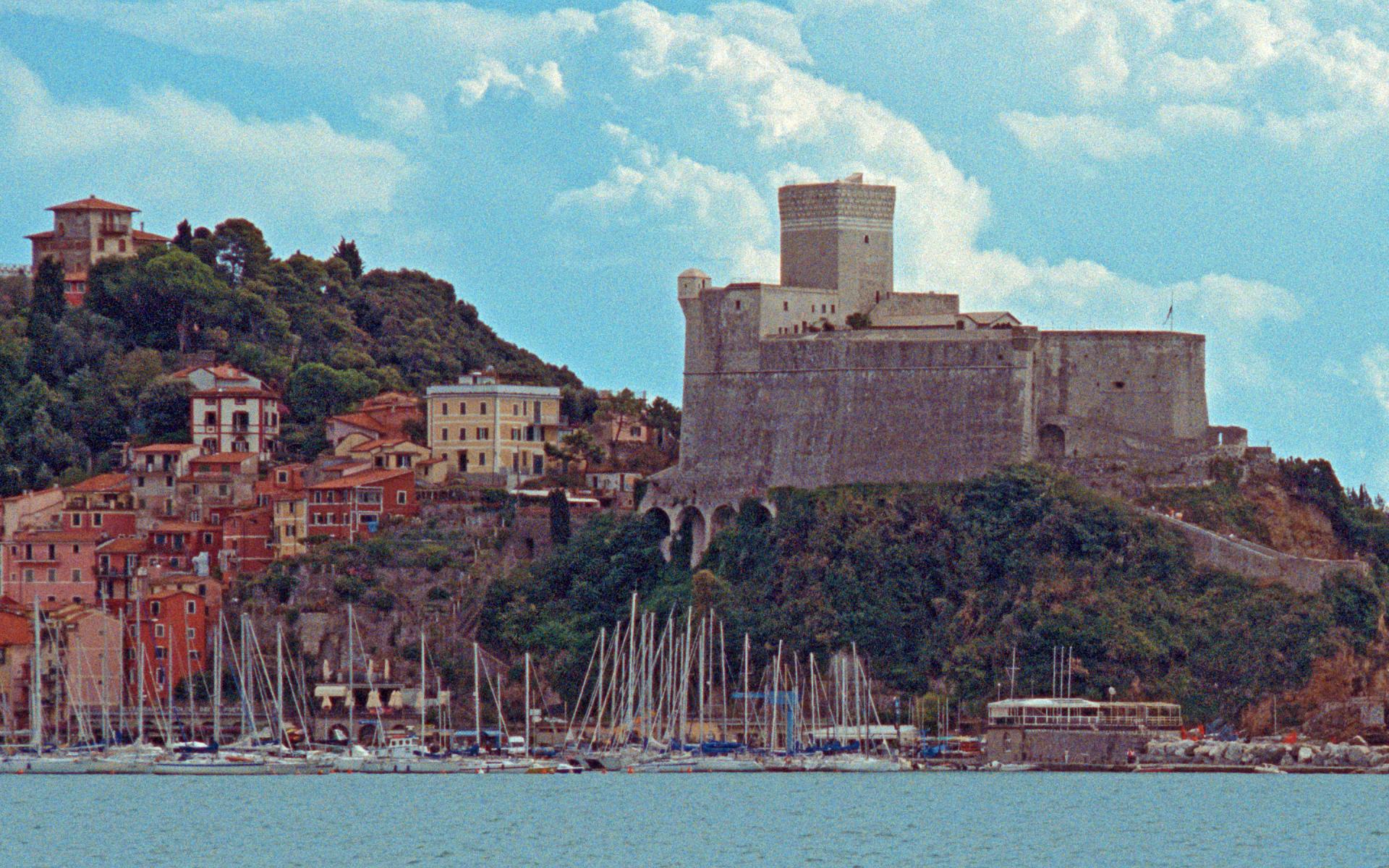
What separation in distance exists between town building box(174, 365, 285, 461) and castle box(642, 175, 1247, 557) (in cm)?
1611

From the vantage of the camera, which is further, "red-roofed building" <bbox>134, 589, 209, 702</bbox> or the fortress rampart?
"red-roofed building" <bbox>134, 589, 209, 702</bbox>

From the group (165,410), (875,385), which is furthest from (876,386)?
(165,410)

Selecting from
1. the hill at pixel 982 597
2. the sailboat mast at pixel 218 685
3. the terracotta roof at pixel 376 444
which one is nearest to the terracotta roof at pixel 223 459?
the terracotta roof at pixel 376 444

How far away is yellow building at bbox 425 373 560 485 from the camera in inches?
4296

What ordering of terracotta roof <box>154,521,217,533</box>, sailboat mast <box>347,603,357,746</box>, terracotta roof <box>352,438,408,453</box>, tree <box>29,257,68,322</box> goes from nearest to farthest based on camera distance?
1. sailboat mast <box>347,603,357,746</box>
2. terracotta roof <box>154,521,217,533</box>
3. terracotta roof <box>352,438,408,453</box>
4. tree <box>29,257,68,322</box>

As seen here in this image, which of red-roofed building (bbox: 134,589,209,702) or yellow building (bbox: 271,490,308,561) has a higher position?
yellow building (bbox: 271,490,308,561)

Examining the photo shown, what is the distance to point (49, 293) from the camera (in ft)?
390

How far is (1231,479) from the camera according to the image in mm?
96188

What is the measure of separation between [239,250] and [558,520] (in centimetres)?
2418

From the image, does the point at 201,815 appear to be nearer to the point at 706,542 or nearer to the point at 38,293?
the point at 706,542

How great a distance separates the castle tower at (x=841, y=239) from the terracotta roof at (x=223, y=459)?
1821cm

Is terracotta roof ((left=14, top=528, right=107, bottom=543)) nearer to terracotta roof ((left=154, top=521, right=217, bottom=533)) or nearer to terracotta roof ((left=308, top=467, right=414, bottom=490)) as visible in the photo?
terracotta roof ((left=154, top=521, right=217, bottom=533))

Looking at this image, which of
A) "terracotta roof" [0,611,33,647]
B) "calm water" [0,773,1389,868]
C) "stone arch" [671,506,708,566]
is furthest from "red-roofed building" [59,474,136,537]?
"stone arch" [671,506,708,566]

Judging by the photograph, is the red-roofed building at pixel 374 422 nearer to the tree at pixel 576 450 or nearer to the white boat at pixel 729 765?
the tree at pixel 576 450
